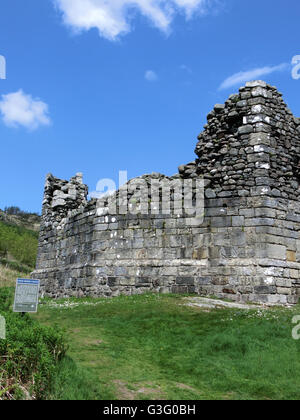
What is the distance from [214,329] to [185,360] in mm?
1640

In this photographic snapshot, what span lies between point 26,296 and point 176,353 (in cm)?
319

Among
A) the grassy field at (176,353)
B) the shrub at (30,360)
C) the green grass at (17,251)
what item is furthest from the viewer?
the green grass at (17,251)

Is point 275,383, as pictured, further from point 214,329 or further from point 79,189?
point 79,189

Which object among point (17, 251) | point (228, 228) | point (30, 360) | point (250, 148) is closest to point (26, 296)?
point (30, 360)

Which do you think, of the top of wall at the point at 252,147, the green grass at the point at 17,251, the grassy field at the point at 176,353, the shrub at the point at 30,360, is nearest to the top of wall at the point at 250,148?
the top of wall at the point at 252,147

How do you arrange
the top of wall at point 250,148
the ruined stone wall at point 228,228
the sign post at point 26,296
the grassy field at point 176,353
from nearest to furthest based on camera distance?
the grassy field at point 176,353
the sign post at point 26,296
the ruined stone wall at point 228,228
the top of wall at point 250,148

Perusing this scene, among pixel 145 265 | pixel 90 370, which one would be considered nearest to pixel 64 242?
pixel 145 265

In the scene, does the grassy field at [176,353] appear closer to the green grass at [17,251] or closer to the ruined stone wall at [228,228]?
the ruined stone wall at [228,228]

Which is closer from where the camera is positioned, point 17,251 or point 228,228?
point 228,228

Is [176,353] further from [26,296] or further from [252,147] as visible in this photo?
[252,147]

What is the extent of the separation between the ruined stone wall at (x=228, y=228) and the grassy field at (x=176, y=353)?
2262mm

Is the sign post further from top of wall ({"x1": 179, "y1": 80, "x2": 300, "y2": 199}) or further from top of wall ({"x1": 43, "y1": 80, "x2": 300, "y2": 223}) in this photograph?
top of wall ({"x1": 179, "y1": 80, "x2": 300, "y2": 199})

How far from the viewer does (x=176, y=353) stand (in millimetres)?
7395

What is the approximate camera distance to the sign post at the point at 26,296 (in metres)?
8.15
